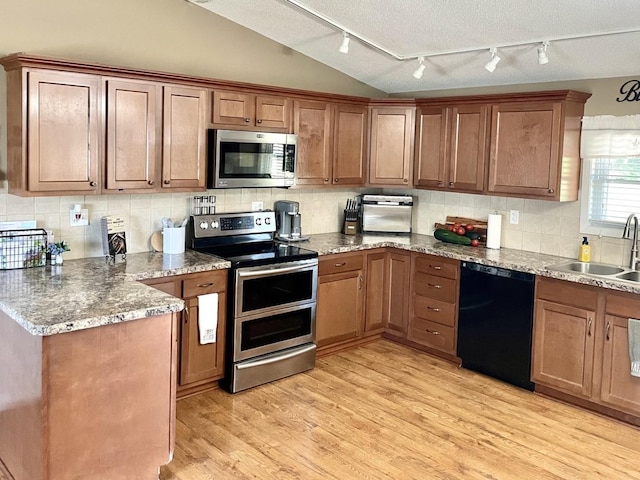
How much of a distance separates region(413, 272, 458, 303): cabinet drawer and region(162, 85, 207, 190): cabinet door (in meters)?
1.94

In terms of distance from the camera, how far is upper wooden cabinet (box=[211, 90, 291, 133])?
4.21 meters

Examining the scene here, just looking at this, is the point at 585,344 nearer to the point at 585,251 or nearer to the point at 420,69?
the point at 585,251

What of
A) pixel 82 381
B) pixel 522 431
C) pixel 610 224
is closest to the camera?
pixel 82 381

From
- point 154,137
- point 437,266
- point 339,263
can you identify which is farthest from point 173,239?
point 437,266

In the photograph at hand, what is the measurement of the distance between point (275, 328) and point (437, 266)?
142 cm

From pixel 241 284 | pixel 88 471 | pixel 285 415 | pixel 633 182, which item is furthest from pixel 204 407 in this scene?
pixel 633 182

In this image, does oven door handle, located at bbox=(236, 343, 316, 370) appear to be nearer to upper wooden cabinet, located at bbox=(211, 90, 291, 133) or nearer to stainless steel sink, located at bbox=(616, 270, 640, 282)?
upper wooden cabinet, located at bbox=(211, 90, 291, 133)

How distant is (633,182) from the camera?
13.9 feet

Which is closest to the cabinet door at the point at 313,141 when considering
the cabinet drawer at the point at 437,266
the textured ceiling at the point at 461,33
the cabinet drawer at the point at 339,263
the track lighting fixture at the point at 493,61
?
the textured ceiling at the point at 461,33

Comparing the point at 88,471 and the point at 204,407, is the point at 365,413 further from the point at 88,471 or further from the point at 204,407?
the point at 88,471

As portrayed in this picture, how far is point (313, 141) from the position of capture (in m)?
4.88

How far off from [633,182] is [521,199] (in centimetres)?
86

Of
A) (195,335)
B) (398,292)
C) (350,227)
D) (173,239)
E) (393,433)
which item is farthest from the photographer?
(350,227)

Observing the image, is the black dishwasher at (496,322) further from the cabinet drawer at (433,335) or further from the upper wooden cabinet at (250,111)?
the upper wooden cabinet at (250,111)
